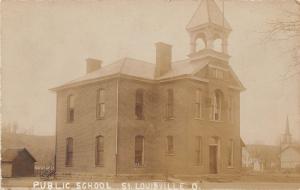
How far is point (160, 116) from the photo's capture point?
794 inches

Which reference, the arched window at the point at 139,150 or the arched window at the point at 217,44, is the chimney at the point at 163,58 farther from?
the arched window at the point at 139,150

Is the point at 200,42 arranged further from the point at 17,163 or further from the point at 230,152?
the point at 17,163

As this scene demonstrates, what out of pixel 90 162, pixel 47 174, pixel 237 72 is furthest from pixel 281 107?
pixel 47 174

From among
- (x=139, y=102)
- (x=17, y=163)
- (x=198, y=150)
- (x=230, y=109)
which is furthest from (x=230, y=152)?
(x=17, y=163)

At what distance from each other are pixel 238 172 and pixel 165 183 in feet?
12.0

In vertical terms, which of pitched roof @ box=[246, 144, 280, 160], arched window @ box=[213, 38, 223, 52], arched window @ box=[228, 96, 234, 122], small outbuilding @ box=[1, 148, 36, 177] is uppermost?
arched window @ box=[213, 38, 223, 52]

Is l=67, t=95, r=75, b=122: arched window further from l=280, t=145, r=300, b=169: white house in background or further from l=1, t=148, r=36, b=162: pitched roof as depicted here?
l=280, t=145, r=300, b=169: white house in background

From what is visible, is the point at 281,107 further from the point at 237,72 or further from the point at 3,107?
the point at 3,107

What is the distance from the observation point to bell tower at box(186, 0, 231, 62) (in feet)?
59.8

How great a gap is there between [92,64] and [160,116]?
2967 mm

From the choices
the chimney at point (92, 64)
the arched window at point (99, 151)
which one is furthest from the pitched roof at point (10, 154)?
the chimney at point (92, 64)

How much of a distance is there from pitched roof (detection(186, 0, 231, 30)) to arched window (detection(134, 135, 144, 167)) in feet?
15.3

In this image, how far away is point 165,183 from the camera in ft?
58.4

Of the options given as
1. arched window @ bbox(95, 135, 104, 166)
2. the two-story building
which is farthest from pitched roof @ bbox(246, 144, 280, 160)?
arched window @ bbox(95, 135, 104, 166)
